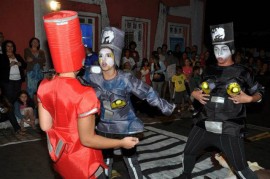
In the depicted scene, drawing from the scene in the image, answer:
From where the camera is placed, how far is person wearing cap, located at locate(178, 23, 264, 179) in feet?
11.1

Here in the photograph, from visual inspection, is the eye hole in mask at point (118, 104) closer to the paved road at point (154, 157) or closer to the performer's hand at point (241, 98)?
the performer's hand at point (241, 98)

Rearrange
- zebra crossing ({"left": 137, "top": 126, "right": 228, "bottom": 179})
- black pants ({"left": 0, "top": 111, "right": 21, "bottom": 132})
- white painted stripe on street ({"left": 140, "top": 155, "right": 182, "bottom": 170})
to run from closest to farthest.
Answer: zebra crossing ({"left": 137, "top": 126, "right": 228, "bottom": 179}), white painted stripe on street ({"left": 140, "top": 155, "right": 182, "bottom": 170}), black pants ({"left": 0, "top": 111, "right": 21, "bottom": 132})

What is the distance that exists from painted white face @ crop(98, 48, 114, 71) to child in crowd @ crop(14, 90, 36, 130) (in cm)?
440

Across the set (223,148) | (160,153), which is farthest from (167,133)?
(223,148)

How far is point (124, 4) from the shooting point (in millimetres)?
11797

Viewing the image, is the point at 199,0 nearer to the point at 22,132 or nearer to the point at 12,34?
the point at 12,34

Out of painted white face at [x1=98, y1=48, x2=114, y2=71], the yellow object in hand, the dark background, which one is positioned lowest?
the yellow object in hand

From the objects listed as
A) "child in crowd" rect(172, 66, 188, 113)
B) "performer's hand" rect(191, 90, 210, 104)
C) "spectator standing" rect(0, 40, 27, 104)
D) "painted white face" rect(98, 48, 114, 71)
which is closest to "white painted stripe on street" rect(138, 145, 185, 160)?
"performer's hand" rect(191, 90, 210, 104)

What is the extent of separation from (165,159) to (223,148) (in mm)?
2045

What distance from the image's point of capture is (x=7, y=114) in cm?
693

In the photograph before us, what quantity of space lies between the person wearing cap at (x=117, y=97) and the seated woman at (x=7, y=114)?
3927 millimetres

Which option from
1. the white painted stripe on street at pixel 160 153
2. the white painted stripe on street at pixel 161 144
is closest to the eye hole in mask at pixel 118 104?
the white painted stripe on street at pixel 160 153

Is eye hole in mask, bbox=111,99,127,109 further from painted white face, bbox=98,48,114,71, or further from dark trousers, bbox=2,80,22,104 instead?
dark trousers, bbox=2,80,22,104

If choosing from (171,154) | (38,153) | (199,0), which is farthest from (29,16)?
(199,0)
